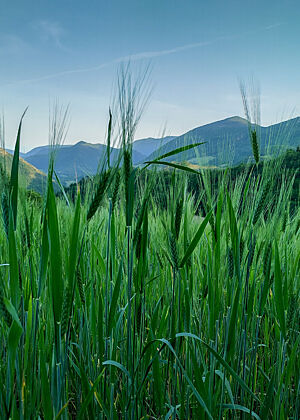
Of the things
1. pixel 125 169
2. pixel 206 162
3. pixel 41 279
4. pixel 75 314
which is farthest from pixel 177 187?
pixel 75 314

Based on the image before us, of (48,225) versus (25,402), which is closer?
(48,225)

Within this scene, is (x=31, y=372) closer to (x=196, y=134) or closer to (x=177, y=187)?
(x=177, y=187)

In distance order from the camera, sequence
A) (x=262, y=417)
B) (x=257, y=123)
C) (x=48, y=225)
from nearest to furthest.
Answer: (x=48, y=225) < (x=262, y=417) < (x=257, y=123)

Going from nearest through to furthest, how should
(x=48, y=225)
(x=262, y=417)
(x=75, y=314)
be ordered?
1. (x=48, y=225)
2. (x=262, y=417)
3. (x=75, y=314)

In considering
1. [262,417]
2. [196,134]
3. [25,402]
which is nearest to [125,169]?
[196,134]

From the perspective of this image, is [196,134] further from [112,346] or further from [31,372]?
[31,372]

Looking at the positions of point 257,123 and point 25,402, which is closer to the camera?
point 25,402

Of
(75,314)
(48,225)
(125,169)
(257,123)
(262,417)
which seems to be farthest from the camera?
(75,314)

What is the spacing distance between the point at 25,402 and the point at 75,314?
Answer: 375 mm

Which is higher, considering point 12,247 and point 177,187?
point 177,187

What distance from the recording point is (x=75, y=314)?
4.19 feet

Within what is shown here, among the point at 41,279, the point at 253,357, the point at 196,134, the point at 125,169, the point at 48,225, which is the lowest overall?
the point at 253,357

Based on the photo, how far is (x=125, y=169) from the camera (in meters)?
0.88

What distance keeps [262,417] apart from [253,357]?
151 millimetres
